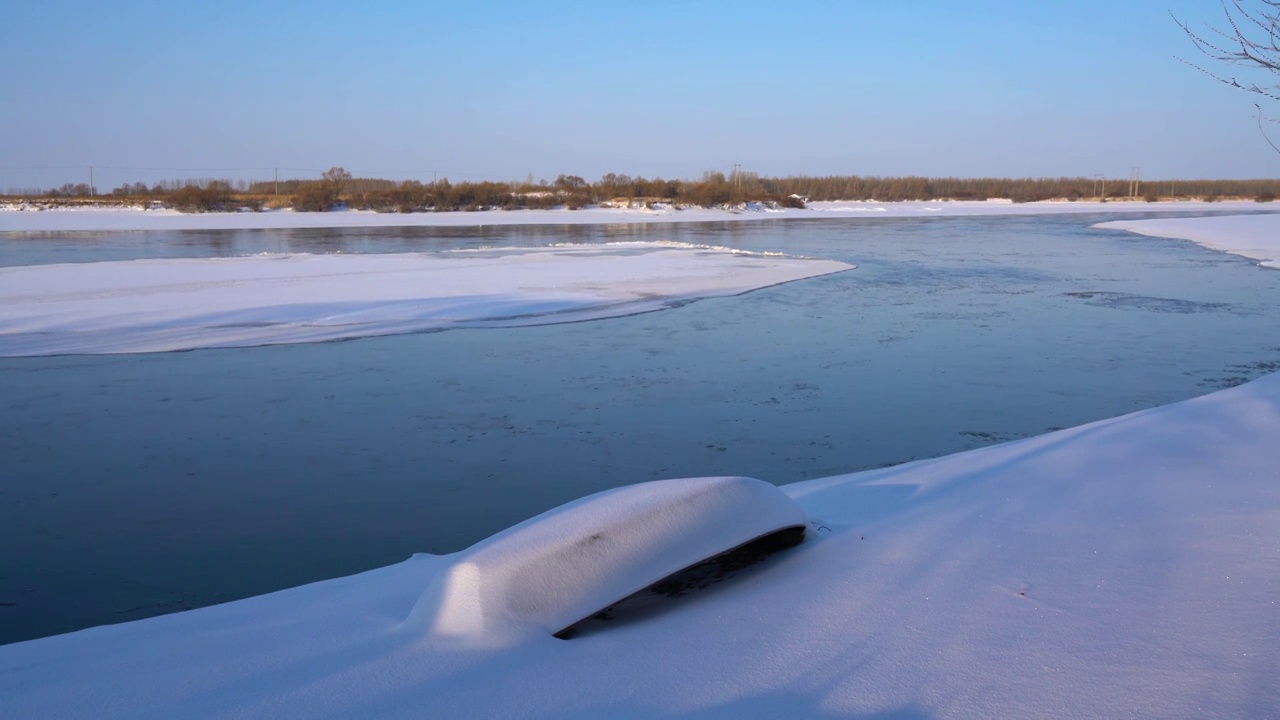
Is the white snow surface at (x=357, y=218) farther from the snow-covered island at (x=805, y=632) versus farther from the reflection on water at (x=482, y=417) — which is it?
the snow-covered island at (x=805, y=632)

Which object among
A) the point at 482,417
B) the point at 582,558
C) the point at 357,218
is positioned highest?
the point at 357,218

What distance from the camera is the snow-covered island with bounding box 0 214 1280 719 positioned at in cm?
190

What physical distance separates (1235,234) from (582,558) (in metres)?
25.0

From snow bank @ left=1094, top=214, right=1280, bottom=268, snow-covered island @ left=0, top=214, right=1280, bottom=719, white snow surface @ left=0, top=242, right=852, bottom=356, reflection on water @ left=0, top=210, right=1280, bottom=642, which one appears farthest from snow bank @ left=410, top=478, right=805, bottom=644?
snow bank @ left=1094, top=214, right=1280, bottom=268

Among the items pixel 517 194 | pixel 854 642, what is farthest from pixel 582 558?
pixel 517 194

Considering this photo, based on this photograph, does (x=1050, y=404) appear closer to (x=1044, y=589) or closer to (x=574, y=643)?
(x=1044, y=589)

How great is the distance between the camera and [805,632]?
7.21 feet

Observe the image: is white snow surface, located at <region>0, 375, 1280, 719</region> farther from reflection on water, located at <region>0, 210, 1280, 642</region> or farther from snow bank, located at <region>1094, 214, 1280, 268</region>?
snow bank, located at <region>1094, 214, 1280, 268</region>

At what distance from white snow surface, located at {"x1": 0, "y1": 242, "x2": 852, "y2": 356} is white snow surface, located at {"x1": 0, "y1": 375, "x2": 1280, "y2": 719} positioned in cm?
610

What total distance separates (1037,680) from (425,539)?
2499 mm

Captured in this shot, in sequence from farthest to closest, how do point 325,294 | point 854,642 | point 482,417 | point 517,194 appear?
point 517,194
point 325,294
point 482,417
point 854,642

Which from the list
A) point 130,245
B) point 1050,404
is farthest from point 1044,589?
point 130,245

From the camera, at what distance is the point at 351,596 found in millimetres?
2863

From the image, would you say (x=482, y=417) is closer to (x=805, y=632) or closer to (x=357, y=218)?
(x=805, y=632)
